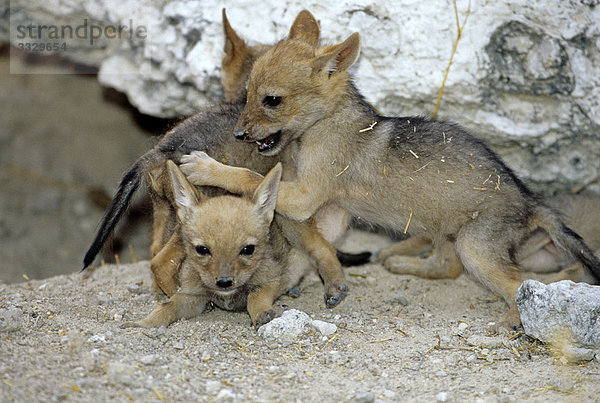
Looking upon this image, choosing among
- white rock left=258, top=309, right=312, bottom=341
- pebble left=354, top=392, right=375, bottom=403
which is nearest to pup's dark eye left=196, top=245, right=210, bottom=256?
white rock left=258, top=309, right=312, bottom=341

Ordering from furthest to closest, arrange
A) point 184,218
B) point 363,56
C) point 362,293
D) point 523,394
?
1. point 363,56
2. point 362,293
3. point 184,218
4. point 523,394

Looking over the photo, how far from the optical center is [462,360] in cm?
371

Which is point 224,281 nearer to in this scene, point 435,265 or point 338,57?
point 338,57

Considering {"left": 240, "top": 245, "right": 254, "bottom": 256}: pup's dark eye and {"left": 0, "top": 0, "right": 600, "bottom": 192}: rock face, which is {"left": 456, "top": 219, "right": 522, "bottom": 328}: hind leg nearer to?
{"left": 0, "top": 0, "right": 600, "bottom": 192}: rock face

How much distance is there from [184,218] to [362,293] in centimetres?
160

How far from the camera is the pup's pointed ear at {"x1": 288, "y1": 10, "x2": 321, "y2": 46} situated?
5055 mm

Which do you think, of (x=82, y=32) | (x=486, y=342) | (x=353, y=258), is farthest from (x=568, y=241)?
(x=82, y=32)

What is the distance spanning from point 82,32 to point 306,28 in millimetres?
2409

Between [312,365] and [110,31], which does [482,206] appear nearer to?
[312,365]

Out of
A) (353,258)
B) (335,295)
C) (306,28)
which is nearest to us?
(335,295)

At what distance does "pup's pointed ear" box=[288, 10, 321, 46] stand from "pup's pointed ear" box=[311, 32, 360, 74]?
49 centimetres

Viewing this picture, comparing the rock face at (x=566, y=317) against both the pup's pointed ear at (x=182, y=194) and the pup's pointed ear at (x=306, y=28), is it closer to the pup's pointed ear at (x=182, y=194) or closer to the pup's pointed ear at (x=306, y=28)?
the pup's pointed ear at (x=182, y=194)

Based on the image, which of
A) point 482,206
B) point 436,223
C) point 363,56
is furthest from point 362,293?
point 363,56

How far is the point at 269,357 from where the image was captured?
12.0 feet
